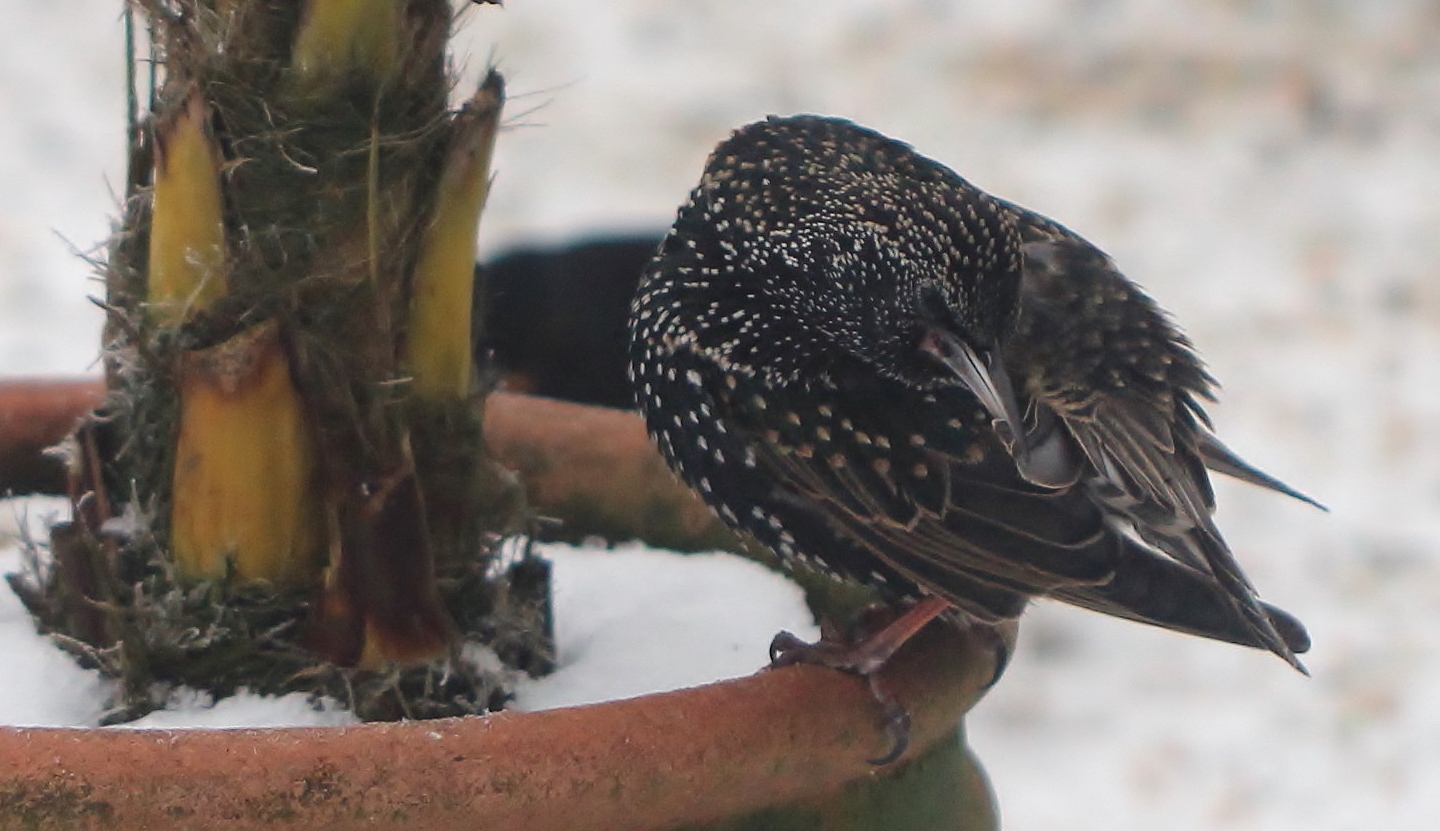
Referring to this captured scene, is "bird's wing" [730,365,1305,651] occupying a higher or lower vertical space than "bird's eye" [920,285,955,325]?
lower

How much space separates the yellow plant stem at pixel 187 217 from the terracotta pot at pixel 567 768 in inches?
16.6

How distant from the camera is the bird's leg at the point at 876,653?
175cm

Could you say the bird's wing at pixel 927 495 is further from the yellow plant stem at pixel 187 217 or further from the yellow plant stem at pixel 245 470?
the yellow plant stem at pixel 187 217

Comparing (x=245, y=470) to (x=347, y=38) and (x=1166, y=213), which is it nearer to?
(x=347, y=38)

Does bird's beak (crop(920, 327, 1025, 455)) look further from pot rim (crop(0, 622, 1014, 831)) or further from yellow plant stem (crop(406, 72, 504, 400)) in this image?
yellow plant stem (crop(406, 72, 504, 400))

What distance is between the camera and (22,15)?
6305mm

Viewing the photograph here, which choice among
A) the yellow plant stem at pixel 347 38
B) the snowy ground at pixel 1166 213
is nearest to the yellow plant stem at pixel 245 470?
the yellow plant stem at pixel 347 38

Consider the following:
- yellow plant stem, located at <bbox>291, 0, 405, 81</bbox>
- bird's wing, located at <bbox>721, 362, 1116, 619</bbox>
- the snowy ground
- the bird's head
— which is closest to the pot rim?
bird's wing, located at <bbox>721, 362, 1116, 619</bbox>

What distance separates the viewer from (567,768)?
5.11ft

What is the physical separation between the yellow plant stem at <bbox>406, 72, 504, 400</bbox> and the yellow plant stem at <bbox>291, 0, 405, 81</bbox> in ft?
0.29

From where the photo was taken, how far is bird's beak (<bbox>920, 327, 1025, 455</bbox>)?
1884 mm

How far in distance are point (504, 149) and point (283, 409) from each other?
13.9ft

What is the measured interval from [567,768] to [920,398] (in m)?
0.67

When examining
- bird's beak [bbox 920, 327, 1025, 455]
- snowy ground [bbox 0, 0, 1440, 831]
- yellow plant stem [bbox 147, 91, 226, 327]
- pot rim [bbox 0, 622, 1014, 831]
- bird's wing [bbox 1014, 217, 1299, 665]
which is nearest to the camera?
pot rim [bbox 0, 622, 1014, 831]
